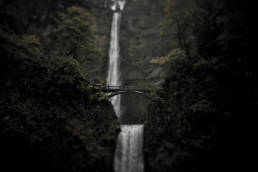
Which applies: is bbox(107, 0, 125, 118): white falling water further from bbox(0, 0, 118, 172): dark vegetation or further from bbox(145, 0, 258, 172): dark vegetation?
bbox(145, 0, 258, 172): dark vegetation

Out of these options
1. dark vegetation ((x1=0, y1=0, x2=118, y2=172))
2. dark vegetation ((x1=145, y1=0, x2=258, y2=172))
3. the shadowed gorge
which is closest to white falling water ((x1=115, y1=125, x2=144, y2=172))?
the shadowed gorge

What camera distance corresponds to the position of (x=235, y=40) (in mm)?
10094

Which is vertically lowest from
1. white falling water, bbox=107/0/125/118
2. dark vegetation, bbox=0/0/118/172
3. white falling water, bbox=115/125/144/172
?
white falling water, bbox=115/125/144/172

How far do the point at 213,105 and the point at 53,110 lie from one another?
33.6 feet

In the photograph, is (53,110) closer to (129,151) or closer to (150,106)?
(129,151)

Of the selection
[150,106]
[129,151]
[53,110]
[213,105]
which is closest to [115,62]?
[150,106]

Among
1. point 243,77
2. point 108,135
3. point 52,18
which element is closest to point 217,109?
point 243,77

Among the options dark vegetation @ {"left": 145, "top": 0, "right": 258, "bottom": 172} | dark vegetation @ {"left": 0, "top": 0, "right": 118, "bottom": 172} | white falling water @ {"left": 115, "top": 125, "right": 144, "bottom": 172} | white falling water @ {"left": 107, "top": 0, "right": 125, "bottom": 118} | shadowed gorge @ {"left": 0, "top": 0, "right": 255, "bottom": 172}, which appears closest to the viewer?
dark vegetation @ {"left": 0, "top": 0, "right": 118, "bottom": 172}

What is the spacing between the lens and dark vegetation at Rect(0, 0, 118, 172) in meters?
8.95

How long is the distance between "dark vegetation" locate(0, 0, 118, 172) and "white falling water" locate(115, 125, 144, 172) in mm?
923

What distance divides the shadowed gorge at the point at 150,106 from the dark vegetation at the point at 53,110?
0.17 ft

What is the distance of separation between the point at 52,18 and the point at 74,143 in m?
19.8

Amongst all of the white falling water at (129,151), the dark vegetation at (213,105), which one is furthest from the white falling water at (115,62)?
the dark vegetation at (213,105)

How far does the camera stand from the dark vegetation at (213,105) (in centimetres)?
952
